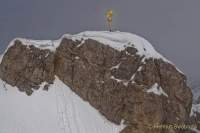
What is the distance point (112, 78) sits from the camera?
9919cm

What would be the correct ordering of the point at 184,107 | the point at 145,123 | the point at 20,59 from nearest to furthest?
the point at 145,123, the point at 184,107, the point at 20,59

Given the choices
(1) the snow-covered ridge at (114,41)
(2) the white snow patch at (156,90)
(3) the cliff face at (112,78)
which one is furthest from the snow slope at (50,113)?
(1) the snow-covered ridge at (114,41)

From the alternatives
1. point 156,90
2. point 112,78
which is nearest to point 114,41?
point 112,78

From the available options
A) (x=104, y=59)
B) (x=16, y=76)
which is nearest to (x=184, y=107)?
(x=104, y=59)

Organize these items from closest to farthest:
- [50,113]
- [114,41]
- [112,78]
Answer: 1. [50,113]
2. [112,78]
3. [114,41]

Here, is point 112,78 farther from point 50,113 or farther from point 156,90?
point 50,113

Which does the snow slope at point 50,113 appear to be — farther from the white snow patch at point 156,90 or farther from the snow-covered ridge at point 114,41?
the snow-covered ridge at point 114,41

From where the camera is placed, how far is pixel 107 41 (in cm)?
10131

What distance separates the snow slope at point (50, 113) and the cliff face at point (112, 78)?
1.41 m

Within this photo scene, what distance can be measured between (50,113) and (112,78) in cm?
1395

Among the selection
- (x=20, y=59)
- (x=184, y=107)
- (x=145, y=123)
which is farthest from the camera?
(x=20, y=59)

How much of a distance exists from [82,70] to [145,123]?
59.2ft

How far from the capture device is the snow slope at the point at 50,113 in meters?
94.3

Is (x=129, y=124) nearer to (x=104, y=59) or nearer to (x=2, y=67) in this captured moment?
(x=104, y=59)
